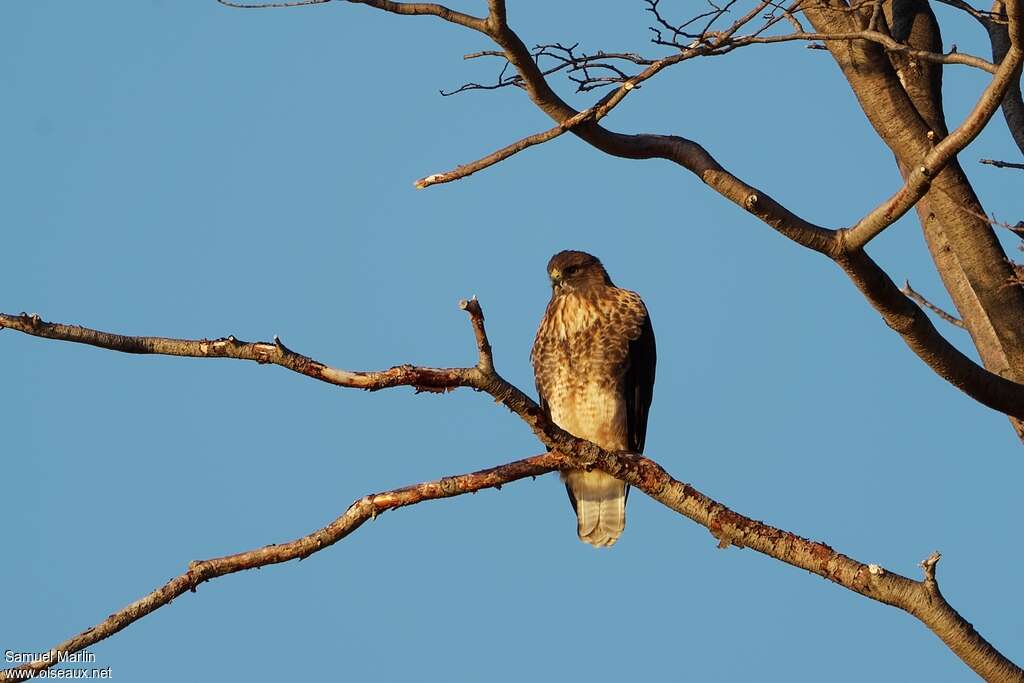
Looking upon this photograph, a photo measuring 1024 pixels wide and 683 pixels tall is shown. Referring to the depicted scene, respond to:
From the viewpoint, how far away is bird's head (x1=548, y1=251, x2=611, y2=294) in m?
7.16

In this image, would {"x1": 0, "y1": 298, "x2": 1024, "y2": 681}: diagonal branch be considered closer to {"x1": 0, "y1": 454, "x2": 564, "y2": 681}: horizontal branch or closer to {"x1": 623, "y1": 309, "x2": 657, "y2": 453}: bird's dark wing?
{"x1": 0, "y1": 454, "x2": 564, "y2": 681}: horizontal branch

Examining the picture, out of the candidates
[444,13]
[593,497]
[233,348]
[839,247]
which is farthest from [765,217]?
[593,497]

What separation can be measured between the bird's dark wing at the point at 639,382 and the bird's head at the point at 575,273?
14.0 inches

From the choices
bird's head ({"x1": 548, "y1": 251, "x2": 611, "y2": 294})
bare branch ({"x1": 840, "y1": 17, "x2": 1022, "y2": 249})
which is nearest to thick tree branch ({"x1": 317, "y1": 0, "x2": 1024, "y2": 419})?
bare branch ({"x1": 840, "y1": 17, "x2": 1022, "y2": 249})

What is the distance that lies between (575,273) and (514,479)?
2757 millimetres

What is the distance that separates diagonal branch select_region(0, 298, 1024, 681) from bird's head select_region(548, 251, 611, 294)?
2563mm

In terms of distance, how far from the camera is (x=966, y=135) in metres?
4.19

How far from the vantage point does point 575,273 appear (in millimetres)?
7199

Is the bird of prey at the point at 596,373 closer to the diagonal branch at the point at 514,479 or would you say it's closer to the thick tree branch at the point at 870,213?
the thick tree branch at the point at 870,213

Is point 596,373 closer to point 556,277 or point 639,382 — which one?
point 639,382

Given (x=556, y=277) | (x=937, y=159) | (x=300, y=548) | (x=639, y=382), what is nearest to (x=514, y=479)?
(x=300, y=548)

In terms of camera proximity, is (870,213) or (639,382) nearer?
(870,213)

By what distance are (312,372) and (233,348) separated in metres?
0.24

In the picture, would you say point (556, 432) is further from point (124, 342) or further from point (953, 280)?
point (953, 280)
